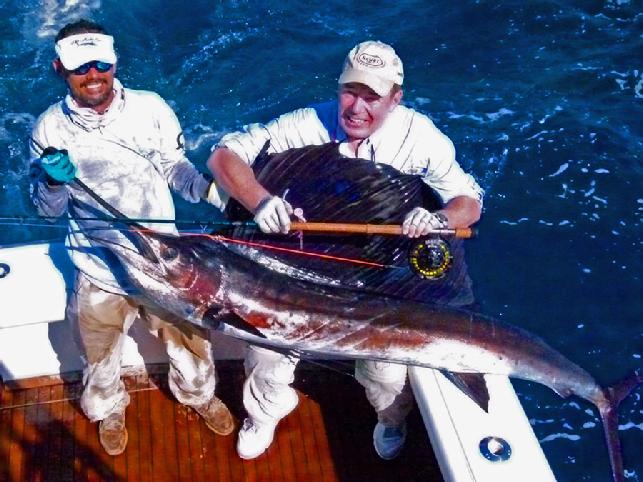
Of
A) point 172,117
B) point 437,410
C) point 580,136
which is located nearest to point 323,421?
point 437,410

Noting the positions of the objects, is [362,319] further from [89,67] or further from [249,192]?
[89,67]

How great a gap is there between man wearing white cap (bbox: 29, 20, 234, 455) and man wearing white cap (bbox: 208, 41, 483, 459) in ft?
0.65

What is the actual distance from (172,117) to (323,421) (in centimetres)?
158

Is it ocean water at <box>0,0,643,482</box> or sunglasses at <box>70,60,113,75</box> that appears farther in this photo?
ocean water at <box>0,0,643,482</box>

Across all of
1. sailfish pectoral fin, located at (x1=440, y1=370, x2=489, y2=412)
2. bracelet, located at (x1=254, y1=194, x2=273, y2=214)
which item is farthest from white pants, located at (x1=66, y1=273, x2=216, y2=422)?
sailfish pectoral fin, located at (x1=440, y1=370, x2=489, y2=412)

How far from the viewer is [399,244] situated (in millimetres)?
2766

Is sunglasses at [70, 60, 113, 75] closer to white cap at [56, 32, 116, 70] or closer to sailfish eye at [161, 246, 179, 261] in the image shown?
white cap at [56, 32, 116, 70]

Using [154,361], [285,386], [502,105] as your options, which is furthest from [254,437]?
[502,105]

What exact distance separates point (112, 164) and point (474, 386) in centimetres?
160

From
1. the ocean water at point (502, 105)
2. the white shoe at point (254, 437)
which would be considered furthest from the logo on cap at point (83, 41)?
the ocean water at point (502, 105)

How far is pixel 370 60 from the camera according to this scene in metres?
2.57

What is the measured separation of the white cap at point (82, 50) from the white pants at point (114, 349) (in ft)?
2.65

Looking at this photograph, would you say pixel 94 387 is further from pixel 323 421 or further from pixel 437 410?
pixel 437 410

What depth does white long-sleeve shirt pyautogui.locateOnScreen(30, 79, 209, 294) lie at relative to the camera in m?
2.53
